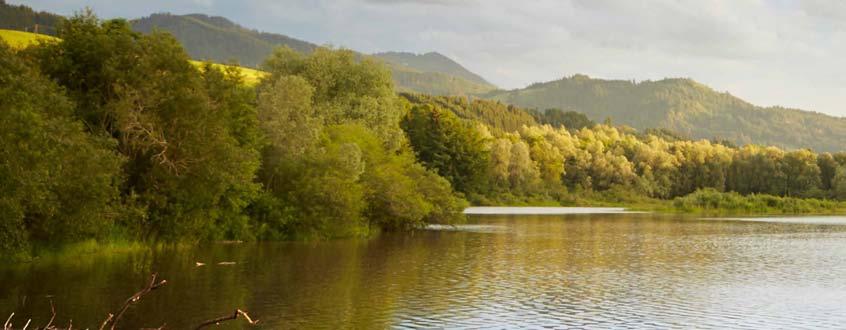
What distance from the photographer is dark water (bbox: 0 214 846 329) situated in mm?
25547

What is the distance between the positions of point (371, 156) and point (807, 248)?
1212 inches

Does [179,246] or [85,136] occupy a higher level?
[85,136]

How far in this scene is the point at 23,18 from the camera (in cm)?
17738

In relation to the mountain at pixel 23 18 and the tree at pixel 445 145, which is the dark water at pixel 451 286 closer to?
the tree at pixel 445 145

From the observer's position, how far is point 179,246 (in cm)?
4722

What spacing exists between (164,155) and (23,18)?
15367 cm

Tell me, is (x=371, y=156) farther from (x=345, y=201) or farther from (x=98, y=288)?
(x=98, y=288)

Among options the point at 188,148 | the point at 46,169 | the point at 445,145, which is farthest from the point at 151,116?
the point at 445,145

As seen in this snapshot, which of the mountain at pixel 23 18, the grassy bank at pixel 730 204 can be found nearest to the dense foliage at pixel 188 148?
the grassy bank at pixel 730 204

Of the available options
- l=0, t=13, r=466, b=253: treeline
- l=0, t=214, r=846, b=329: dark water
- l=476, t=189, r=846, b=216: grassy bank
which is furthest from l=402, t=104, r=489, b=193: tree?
l=0, t=214, r=846, b=329: dark water

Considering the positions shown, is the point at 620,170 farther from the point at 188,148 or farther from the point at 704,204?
the point at 188,148

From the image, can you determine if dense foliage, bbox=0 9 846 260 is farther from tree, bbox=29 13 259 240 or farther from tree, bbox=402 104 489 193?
tree, bbox=402 104 489 193

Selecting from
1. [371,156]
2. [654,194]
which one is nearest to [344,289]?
[371,156]

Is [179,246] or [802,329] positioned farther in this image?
[179,246]
